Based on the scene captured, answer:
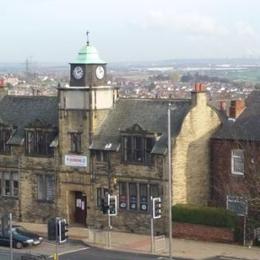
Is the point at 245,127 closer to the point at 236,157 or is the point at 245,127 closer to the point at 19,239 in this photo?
the point at 236,157

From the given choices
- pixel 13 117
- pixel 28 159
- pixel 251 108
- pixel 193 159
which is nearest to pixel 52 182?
pixel 28 159

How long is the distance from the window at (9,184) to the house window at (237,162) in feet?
46.0

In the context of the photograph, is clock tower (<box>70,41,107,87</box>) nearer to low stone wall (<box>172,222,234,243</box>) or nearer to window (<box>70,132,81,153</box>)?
window (<box>70,132,81,153</box>)

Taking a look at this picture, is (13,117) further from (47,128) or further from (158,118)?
(158,118)

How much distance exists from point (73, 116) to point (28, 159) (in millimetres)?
4723

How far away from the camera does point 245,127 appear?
47.4 m

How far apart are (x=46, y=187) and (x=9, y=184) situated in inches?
122

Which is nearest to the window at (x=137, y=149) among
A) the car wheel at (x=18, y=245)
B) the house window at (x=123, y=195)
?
the house window at (x=123, y=195)

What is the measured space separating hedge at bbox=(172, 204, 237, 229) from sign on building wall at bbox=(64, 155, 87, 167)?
6617 millimetres

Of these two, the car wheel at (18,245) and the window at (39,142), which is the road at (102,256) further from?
the window at (39,142)

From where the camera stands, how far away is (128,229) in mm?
46906

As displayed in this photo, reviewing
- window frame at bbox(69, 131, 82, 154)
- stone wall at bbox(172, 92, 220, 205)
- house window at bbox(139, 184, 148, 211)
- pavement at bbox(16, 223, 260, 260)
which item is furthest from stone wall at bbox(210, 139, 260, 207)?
window frame at bbox(69, 131, 82, 154)

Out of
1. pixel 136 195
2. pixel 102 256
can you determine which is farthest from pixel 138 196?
pixel 102 256

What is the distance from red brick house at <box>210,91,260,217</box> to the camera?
45.5m
